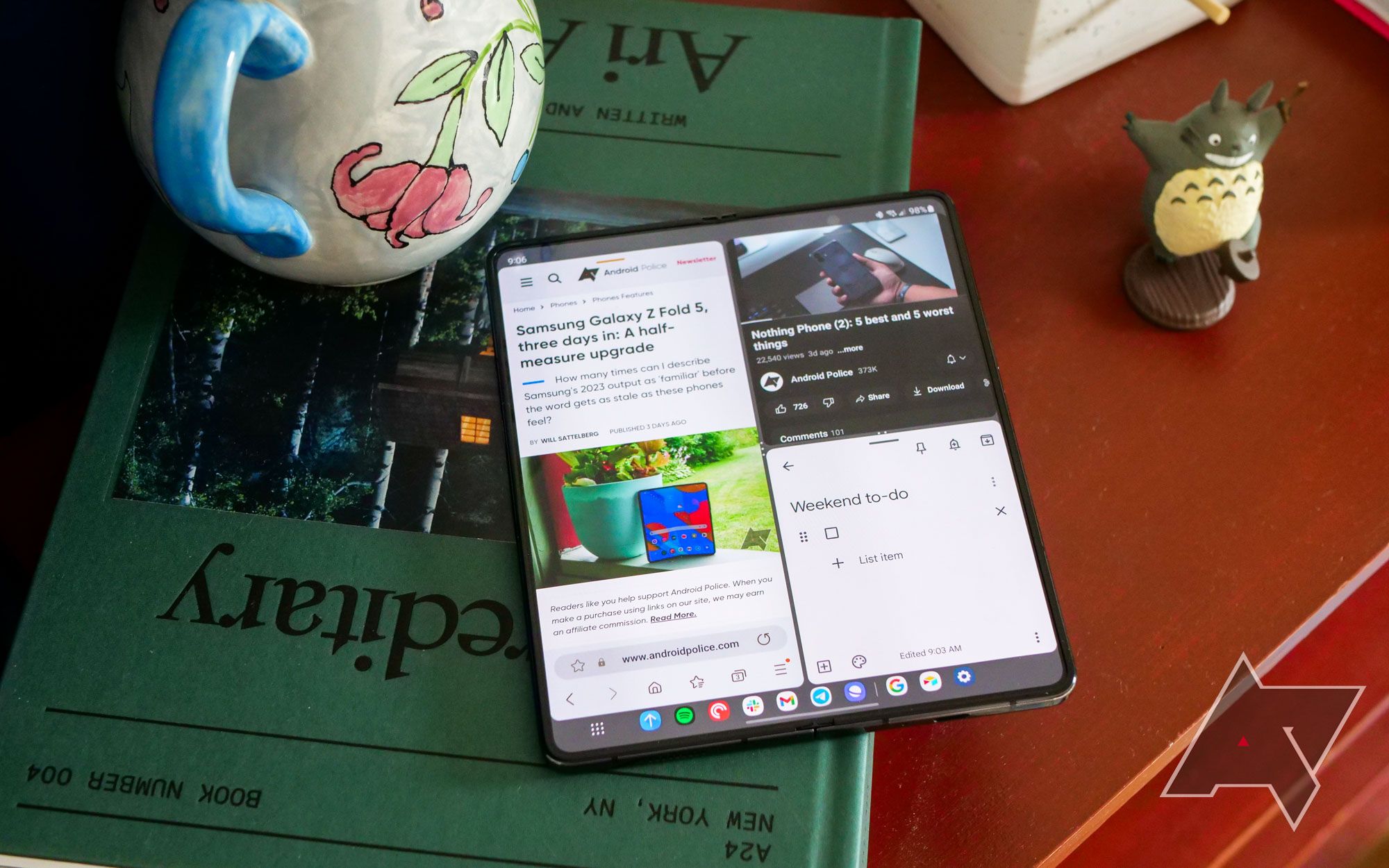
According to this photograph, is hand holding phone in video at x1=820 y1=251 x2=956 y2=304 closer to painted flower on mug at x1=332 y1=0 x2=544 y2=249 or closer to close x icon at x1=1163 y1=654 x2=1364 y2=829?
painted flower on mug at x1=332 y1=0 x2=544 y2=249

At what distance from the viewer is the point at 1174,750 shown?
409mm

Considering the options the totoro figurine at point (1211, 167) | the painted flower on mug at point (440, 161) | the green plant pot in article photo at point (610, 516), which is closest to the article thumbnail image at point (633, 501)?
the green plant pot in article photo at point (610, 516)

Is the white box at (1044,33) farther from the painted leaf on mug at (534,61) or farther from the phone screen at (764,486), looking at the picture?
the painted leaf on mug at (534,61)

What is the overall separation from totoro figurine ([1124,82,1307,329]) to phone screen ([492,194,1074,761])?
0.09m

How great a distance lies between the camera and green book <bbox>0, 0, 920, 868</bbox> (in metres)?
0.38

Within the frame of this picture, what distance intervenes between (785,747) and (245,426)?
0.25m

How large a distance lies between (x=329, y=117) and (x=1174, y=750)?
0.38 metres

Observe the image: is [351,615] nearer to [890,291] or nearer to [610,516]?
[610,516]

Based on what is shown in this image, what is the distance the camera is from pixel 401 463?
0.43 meters

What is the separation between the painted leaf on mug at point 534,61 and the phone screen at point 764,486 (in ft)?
0.25

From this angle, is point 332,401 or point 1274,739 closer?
point 332,401

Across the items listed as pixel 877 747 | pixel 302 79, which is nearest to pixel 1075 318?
pixel 877 747

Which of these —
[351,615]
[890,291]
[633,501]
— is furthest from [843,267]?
[351,615]

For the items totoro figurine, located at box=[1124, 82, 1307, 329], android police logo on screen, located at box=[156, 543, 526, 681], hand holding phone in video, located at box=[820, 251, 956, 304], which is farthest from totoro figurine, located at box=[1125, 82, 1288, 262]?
android police logo on screen, located at box=[156, 543, 526, 681]
